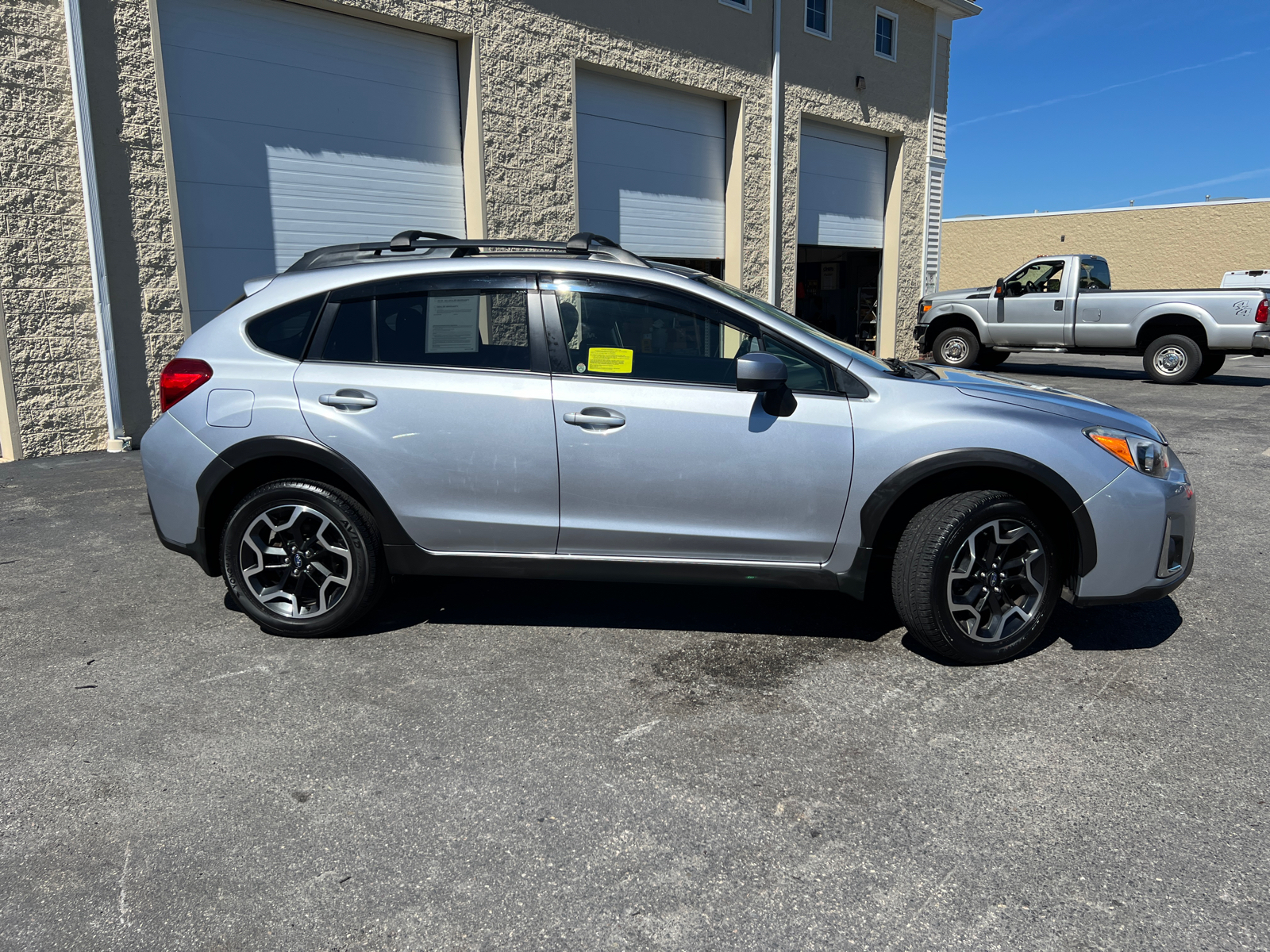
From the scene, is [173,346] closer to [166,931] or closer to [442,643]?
[442,643]

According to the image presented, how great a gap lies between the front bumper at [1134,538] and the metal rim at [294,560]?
3.17m

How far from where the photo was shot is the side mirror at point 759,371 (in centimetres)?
351

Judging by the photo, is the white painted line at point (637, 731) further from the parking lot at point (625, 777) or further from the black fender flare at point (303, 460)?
the black fender flare at point (303, 460)

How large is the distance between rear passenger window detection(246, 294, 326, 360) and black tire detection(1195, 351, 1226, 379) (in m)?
14.9

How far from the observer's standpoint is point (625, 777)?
9.45 feet

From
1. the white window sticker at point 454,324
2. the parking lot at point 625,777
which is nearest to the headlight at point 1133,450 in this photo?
the parking lot at point 625,777

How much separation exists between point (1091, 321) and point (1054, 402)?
516 inches

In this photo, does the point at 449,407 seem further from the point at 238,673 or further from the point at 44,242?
the point at 44,242

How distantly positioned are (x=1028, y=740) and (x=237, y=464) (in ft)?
11.1

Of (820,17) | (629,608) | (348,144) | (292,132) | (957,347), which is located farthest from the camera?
(957,347)

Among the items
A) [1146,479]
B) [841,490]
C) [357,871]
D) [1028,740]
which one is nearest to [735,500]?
[841,490]

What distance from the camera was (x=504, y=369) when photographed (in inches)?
151

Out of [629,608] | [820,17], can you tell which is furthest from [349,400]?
[820,17]

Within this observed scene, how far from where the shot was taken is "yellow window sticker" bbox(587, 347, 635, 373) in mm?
3816
